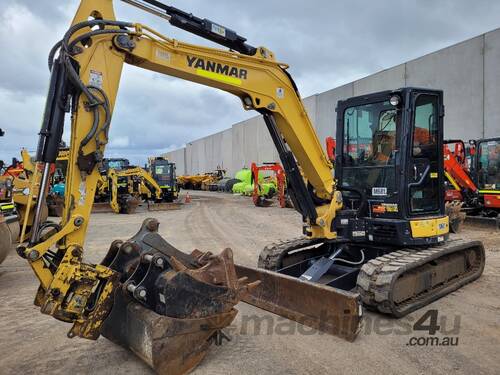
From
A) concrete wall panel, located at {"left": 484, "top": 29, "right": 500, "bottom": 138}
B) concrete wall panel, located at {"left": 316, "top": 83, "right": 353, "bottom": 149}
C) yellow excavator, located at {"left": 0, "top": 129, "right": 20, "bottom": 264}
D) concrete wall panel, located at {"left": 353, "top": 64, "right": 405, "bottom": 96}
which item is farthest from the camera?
concrete wall panel, located at {"left": 316, "top": 83, "right": 353, "bottom": 149}

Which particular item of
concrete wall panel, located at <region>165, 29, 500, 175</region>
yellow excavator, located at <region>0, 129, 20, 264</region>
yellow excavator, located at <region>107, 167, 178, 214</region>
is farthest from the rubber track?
yellow excavator, located at <region>107, 167, 178, 214</region>

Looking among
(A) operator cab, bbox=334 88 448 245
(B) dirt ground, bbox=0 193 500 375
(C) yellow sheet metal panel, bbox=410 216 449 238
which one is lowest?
(B) dirt ground, bbox=0 193 500 375

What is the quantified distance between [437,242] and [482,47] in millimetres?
14870

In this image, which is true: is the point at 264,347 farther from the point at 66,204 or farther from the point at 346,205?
the point at 346,205

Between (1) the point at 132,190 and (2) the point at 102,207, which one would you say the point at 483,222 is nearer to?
(1) the point at 132,190

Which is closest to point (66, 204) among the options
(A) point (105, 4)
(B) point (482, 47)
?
(A) point (105, 4)

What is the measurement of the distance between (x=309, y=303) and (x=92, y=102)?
115 inches

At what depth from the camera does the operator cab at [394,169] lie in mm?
5102

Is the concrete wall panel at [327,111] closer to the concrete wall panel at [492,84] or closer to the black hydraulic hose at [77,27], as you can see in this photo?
the concrete wall panel at [492,84]

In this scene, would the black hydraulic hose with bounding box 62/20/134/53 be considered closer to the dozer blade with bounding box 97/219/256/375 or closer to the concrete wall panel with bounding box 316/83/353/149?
the dozer blade with bounding box 97/219/256/375

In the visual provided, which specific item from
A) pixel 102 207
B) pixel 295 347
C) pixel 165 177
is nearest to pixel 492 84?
pixel 165 177

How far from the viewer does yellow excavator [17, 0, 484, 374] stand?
3201mm

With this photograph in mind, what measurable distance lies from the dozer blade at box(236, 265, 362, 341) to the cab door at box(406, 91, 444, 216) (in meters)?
1.82

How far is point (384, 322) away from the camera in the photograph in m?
4.46
